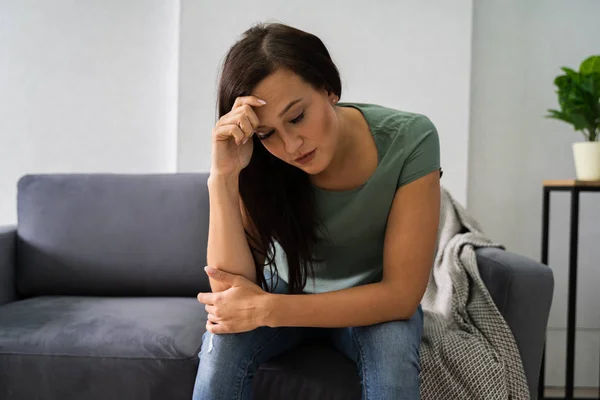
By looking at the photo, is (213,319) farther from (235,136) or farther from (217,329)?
(235,136)

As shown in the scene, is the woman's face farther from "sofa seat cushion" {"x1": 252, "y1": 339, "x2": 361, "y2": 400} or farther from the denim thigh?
"sofa seat cushion" {"x1": 252, "y1": 339, "x2": 361, "y2": 400}

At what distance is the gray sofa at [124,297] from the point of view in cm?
126

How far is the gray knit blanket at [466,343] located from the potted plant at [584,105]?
65 centimetres

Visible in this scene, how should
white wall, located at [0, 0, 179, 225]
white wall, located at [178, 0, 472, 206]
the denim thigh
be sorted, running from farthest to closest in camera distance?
white wall, located at [0, 0, 179, 225]
white wall, located at [178, 0, 472, 206]
the denim thigh

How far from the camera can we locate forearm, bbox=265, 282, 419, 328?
104 centimetres

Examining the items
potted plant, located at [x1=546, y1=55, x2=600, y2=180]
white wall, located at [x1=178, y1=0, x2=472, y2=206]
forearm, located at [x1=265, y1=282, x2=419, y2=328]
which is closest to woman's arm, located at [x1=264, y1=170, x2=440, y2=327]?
forearm, located at [x1=265, y1=282, x2=419, y2=328]

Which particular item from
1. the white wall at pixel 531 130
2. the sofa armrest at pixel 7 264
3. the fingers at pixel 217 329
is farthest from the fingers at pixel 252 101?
the white wall at pixel 531 130

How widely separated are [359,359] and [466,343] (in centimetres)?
35

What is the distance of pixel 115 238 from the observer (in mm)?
1803

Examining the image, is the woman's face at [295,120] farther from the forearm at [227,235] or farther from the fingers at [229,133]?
the forearm at [227,235]

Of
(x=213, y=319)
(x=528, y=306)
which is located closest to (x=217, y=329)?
(x=213, y=319)

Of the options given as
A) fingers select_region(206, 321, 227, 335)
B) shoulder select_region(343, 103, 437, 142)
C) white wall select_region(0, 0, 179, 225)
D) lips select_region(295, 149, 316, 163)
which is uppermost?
white wall select_region(0, 0, 179, 225)

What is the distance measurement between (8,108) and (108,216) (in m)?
0.92

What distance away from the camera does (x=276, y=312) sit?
1037 millimetres
